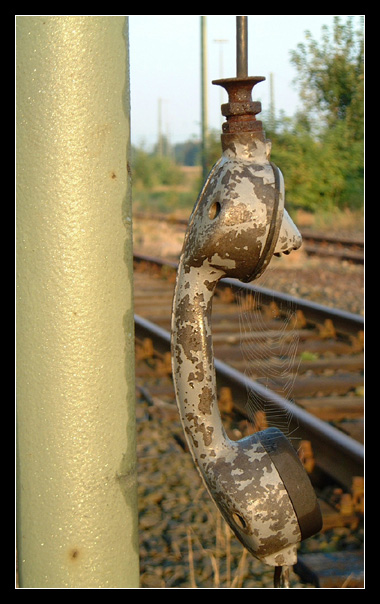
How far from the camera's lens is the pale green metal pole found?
1.28 m

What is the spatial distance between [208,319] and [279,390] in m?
0.47

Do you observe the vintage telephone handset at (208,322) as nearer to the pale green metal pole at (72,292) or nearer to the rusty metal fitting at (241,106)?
the rusty metal fitting at (241,106)

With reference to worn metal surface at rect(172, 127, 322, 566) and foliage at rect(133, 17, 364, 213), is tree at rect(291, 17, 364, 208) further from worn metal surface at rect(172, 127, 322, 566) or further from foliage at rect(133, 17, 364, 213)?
worn metal surface at rect(172, 127, 322, 566)

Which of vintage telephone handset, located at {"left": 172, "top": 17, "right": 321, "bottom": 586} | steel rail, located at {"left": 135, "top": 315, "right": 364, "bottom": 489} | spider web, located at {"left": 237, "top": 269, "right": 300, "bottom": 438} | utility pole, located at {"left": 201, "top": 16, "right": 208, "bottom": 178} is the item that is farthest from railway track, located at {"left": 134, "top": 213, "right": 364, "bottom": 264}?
vintage telephone handset, located at {"left": 172, "top": 17, "right": 321, "bottom": 586}

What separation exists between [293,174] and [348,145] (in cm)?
208

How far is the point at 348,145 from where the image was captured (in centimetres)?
1908

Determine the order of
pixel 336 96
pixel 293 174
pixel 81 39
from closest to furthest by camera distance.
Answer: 1. pixel 81 39
2. pixel 293 174
3. pixel 336 96

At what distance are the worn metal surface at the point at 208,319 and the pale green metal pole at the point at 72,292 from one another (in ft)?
0.42

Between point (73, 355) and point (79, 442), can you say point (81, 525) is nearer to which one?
point (79, 442)

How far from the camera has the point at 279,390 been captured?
174 centimetres

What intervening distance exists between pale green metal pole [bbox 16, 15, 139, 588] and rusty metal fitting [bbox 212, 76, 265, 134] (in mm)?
196

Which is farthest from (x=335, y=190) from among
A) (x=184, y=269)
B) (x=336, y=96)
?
(x=184, y=269)

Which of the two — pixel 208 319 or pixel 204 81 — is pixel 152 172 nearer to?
pixel 204 81

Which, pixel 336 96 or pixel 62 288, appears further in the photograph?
pixel 336 96
